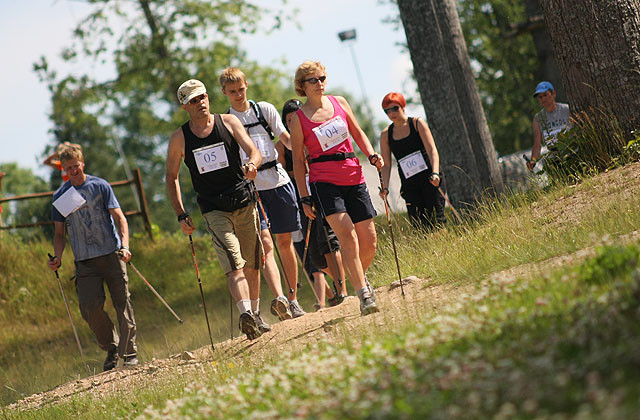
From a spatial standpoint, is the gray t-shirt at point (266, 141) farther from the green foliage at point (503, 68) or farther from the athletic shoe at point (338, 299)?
the green foliage at point (503, 68)

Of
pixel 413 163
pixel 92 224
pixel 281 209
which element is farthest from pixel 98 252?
pixel 413 163

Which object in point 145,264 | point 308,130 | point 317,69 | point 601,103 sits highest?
point 317,69

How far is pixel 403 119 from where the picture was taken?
10141 millimetres

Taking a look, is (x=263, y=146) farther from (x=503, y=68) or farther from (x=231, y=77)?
(x=503, y=68)

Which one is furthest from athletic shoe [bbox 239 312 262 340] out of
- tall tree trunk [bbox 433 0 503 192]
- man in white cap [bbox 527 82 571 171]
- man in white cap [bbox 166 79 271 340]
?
tall tree trunk [bbox 433 0 503 192]

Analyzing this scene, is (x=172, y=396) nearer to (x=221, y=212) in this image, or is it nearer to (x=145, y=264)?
(x=221, y=212)

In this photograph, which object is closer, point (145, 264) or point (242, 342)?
point (242, 342)

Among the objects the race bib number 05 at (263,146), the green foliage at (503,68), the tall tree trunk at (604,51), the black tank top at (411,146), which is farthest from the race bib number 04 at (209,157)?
the green foliage at (503,68)

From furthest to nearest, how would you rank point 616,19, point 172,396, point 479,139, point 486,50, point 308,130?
point 486,50
point 479,139
point 616,19
point 308,130
point 172,396

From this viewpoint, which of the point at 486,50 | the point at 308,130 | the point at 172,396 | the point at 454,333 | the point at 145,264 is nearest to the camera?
the point at 454,333

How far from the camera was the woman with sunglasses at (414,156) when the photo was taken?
10.0 metres

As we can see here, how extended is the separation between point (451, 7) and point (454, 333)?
9505 millimetres

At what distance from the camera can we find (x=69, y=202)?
9578 millimetres

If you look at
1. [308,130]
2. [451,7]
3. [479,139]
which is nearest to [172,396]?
[308,130]
